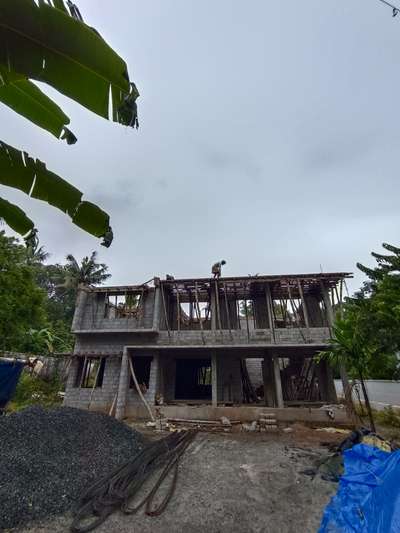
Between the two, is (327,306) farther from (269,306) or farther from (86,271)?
(86,271)

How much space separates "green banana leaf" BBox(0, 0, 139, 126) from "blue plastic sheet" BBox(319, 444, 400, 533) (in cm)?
356

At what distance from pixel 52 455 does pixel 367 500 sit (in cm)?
554

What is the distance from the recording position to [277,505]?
14.5 feet

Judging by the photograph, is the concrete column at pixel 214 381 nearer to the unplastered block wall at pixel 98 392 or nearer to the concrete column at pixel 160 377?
the concrete column at pixel 160 377

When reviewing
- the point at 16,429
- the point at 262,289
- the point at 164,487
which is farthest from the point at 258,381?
the point at 16,429

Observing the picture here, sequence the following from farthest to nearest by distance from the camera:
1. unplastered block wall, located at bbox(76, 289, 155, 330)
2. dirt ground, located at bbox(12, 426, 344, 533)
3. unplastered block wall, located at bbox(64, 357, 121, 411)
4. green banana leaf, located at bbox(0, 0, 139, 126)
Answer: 1. unplastered block wall, located at bbox(76, 289, 155, 330)
2. unplastered block wall, located at bbox(64, 357, 121, 411)
3. dirt ground, located at bbox(12, 426, 344, 533)
4. green banana leaf, located at bbox(0, 0, 139, 126)

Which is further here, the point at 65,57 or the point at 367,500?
the point at 367,500

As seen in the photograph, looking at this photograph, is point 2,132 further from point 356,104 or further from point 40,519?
point 356,104

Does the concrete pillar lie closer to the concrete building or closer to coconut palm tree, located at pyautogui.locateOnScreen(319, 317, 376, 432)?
the concrete building

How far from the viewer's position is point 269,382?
494 inches

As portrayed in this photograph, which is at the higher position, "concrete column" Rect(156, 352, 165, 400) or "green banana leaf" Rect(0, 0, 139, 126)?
"green banana leaf" Rect(0, 0, 139, 126)

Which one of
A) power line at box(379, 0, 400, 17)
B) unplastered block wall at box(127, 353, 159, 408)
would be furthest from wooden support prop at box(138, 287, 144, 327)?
power line at box(379, 0, 400, 17)

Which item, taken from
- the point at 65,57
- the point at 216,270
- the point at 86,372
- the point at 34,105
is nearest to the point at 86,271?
the point at 86,372

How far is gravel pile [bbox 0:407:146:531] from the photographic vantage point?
4176 mm
